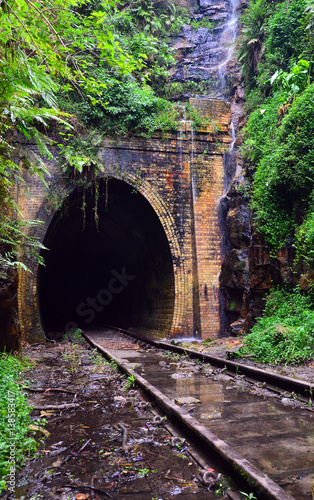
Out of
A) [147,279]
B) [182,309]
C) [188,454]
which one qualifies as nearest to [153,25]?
[147,279]

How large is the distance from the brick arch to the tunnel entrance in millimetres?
221

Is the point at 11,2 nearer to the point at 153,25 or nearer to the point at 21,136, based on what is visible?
the point at 21,136

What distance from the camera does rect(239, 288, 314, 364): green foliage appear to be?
5977 mm

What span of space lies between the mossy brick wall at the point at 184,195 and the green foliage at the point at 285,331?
118 inches

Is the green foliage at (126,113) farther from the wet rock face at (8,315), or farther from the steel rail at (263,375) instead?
the steel rail at (263,375)

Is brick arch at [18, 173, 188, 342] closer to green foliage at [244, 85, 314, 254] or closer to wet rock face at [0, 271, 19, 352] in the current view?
green foliage at [244, 85, 314, 254]

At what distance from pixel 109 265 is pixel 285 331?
15.0 meters

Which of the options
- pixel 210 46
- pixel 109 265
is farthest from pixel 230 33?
pixel 109 265

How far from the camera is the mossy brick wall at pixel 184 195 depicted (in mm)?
10820

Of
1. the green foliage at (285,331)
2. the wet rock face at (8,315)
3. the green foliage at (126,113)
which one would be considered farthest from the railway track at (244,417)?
the green foliage at (126,113)

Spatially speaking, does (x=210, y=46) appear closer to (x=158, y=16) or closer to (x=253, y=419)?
(x=158, y=16)

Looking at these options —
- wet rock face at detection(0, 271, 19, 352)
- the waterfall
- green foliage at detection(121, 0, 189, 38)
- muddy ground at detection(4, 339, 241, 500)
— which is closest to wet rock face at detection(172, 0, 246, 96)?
the waterfall

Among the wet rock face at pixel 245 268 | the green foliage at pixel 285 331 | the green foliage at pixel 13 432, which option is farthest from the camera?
the wet rock face at pixel 245 268

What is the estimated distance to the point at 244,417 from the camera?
3.78 metres
